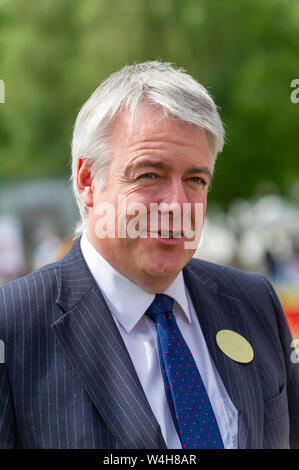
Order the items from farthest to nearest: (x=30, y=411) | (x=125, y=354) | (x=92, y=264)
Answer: (x=92, y=264) < (x=125, y=354) < (x=30, y=411)

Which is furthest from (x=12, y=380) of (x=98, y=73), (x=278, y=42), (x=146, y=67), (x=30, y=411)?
(x=278, y=42)

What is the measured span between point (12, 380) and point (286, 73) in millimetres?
14816

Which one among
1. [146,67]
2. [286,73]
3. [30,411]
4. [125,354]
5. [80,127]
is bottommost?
[30,411]

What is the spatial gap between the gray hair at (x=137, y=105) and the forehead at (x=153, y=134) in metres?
0.02

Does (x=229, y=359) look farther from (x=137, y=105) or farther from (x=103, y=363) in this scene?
(x=137, y=105)

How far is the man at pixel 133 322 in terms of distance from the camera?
77.8 inches

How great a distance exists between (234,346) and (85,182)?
2.46 ft

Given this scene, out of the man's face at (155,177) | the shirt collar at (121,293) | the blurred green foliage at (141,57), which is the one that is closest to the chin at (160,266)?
the man's face at (155,177)

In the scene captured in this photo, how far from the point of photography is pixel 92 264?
2266mm

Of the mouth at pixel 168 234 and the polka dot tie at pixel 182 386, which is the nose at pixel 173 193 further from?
the polka dot tie at pixel 182 386

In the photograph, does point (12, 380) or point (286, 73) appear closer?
point (12, 380)

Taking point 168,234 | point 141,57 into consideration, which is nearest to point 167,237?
point 168,234

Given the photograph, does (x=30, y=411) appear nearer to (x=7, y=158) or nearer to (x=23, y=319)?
(x=23, y=319)
